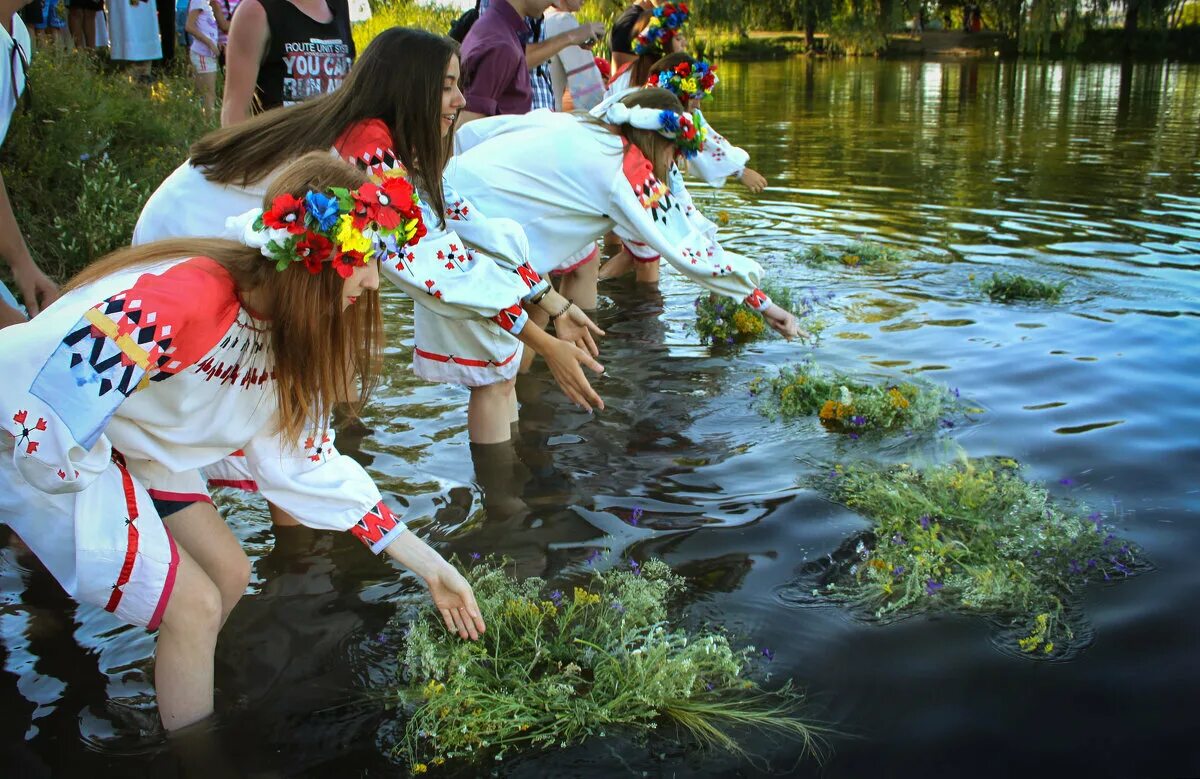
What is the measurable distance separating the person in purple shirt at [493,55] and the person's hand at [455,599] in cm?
351

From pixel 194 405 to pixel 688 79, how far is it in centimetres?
436

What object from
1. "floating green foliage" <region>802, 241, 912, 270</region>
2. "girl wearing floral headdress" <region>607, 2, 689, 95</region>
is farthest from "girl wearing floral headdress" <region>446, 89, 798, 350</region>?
"floating green foliage" <region>802, 241, 912, 270</region>

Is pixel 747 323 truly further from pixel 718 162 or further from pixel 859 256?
pixel 859 256

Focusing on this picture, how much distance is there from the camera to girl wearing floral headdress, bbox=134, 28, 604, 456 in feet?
12.5

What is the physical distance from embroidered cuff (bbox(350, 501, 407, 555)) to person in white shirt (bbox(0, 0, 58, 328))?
1.65 meters

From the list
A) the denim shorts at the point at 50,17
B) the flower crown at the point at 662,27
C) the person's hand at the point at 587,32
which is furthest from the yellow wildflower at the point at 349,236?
the denim shorts at the point at 50,17

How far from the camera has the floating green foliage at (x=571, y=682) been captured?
3078mm

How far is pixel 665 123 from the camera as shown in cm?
532

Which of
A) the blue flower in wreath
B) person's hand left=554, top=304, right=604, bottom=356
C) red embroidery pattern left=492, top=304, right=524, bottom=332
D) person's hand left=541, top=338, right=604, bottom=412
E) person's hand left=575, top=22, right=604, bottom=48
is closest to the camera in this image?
the blue flower in wreath

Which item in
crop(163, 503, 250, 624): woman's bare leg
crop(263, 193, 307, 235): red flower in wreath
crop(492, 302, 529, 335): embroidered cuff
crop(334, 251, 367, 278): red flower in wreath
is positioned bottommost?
crop(163, 503, 250, 624): woman's bare leg

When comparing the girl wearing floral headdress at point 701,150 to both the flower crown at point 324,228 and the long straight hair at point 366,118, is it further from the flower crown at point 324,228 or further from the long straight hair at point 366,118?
the flower crown at point 324,228

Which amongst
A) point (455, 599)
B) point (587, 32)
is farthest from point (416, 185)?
point (587, 32)

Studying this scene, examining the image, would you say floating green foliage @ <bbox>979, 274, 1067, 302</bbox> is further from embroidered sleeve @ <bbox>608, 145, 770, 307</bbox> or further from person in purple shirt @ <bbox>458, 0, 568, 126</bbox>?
person in purple shirt @ <bbox>458, 0, 568, 126</bbox>

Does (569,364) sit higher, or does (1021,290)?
(569,364)
